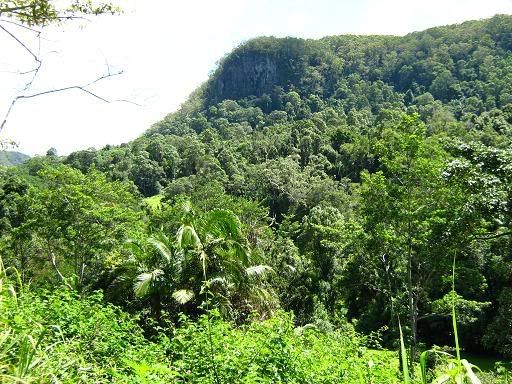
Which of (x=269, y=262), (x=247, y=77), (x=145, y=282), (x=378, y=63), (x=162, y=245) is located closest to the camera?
(x=145, y=282)

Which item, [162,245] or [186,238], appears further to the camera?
[186,238]

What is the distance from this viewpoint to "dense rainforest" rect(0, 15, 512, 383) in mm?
4770

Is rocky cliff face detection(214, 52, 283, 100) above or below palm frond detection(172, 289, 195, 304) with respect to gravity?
below

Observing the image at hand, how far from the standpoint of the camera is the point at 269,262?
70.2ft

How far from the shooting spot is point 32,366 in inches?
99.3

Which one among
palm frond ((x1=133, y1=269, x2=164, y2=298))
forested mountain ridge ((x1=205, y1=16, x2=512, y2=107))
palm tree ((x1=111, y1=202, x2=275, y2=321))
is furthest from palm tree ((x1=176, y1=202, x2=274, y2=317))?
forested mountain ridge ((x1=205, y1=16, x2=512, y2=107))

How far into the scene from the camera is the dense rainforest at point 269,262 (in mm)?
4770

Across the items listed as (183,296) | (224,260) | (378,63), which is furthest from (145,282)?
(378,63)

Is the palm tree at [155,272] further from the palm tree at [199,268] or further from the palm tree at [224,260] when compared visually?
the palm tree at [224,260]

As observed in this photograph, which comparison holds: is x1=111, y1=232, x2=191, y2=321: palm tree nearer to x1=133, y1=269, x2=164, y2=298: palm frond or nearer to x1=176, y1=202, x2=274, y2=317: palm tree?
x1=133, y1=269, x2=164, y2=298: palm frond

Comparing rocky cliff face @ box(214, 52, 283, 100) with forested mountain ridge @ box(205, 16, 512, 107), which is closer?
forested mountain ridge @ box(205, 16, 512, 107)

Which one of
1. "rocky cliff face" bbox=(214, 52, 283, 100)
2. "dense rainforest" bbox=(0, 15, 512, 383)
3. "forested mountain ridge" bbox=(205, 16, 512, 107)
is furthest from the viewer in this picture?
"rocky cliff face" bbox=(214, 52, 283, 100)

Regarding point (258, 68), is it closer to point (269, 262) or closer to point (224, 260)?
Answer: point (269, 262)

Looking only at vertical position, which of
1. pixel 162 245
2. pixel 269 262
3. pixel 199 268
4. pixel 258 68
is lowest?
pixel 269 262
